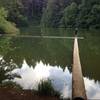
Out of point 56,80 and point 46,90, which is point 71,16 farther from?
point 46,90

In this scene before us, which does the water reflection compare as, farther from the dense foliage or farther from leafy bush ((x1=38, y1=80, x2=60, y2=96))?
the dense foliage

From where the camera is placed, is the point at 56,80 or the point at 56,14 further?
the point at 56,14

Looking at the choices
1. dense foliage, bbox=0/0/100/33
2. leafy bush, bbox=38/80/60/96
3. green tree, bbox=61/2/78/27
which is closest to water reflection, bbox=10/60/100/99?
leafy bush, bbox=38/80/60/96

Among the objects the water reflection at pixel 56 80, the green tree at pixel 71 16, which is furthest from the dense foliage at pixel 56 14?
the water reflection at pixel 56 80

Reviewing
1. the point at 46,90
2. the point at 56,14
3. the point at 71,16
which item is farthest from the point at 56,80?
the point at 56,14

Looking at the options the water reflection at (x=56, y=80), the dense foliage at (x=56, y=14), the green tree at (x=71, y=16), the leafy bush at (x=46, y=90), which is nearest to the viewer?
the leafy bush at (x=46, y=90)

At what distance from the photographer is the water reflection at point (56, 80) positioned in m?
9.11

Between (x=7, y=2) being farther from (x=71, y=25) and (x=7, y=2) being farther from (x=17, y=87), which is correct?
(x=17, y=87)

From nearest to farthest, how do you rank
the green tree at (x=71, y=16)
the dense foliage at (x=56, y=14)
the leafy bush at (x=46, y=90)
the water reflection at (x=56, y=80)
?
the leafy bush at (x=46, y=90)
the water reflection at (x=56, y=80)
the dense foliage at (x=56, y=14)
the green tree at (x=71, y=16)

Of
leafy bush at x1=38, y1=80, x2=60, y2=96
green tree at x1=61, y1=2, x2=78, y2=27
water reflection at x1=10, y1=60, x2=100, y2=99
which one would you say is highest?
leafy bush at x1=38, y1=80, x2=60, y2=96

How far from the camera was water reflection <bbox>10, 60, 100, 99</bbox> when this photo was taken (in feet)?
29.9

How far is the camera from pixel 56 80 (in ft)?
35.2

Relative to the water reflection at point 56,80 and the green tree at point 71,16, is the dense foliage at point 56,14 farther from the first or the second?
the water reflection at point 56,80

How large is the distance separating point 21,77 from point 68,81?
1.72 meters
